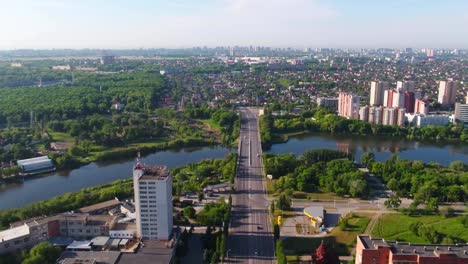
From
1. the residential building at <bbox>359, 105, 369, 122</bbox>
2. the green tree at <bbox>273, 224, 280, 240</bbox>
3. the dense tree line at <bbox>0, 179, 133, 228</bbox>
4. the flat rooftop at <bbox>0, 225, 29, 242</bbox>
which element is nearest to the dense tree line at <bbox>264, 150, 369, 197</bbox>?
the green tree at <bbox>273, 224, 280, 240</bbox>

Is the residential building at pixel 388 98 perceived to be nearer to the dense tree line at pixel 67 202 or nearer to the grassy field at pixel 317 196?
the grassy field at pixel 317 196

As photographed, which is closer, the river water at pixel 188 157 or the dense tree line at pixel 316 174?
the dense tree line at pixel 316 174

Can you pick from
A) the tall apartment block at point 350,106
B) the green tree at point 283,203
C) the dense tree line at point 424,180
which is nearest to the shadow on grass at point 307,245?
the green tree at point 283,203

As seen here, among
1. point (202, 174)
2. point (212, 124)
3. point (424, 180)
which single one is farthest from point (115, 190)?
point (212, 124)

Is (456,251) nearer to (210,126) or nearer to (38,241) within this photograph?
(38,241)

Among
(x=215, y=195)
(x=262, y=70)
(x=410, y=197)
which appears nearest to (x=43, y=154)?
(x=215, y=195)

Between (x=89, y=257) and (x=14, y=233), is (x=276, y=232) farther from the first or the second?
(x=14, y=233)
